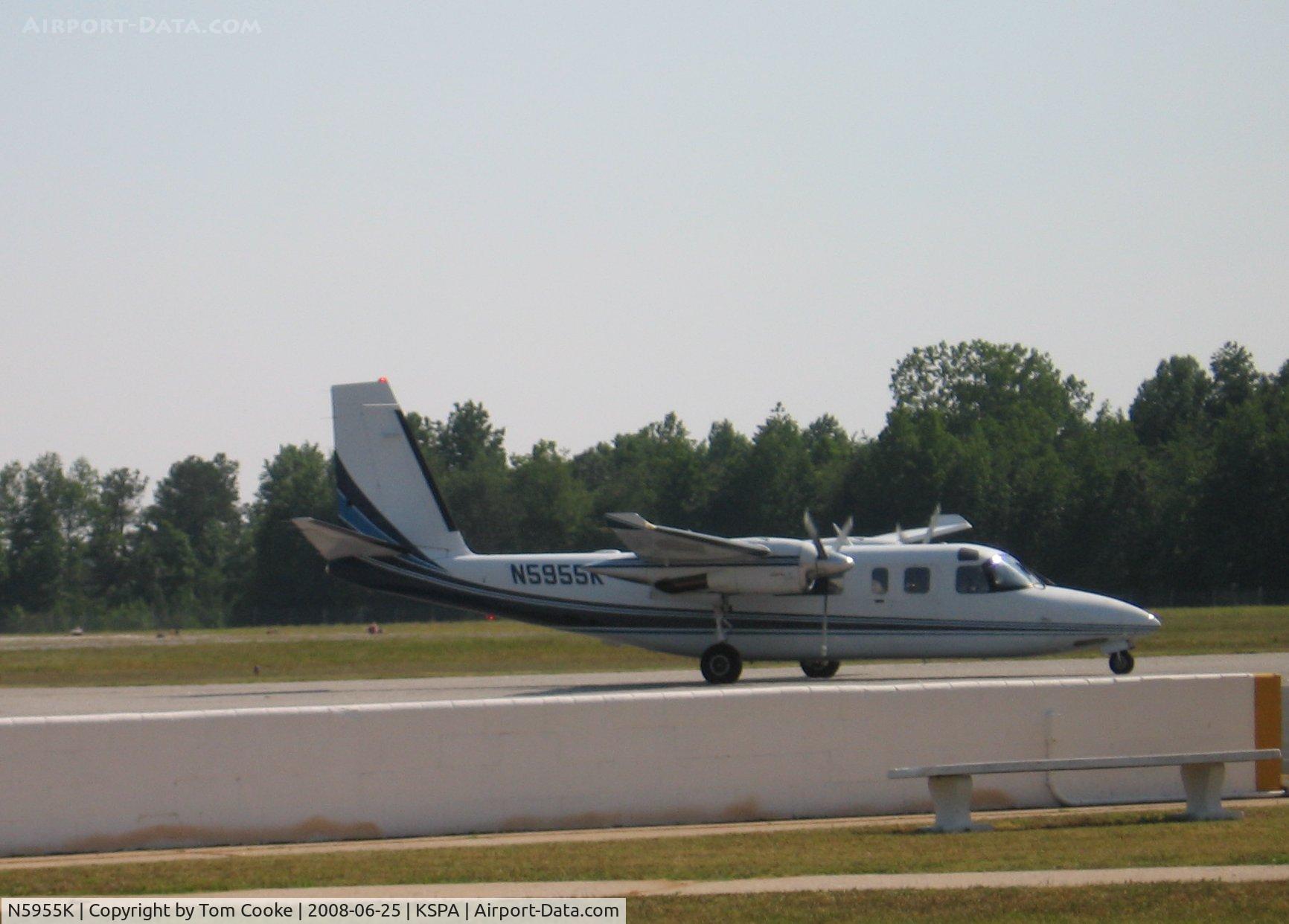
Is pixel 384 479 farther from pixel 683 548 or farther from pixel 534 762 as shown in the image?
pixel 534 762

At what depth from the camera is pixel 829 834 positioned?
12070 millimetres

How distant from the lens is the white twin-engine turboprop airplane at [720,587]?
24344 millimetres

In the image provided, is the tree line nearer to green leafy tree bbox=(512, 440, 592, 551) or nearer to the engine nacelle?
green leafy tree bbox=(512, 440, 592, 551)

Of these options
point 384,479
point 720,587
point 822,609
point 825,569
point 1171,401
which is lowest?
point 822,609

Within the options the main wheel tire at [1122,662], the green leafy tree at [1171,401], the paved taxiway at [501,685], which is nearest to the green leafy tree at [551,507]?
the green leafy tree at [1171,401]

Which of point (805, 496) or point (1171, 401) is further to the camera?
point (1171, 401)

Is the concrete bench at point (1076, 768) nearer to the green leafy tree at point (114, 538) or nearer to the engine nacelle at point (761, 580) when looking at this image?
the engine nacelle at point (761, 580)

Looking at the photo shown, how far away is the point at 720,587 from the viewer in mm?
24984

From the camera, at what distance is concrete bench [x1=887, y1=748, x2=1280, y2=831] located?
12.1 metres

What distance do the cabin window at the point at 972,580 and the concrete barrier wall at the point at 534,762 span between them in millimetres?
10206

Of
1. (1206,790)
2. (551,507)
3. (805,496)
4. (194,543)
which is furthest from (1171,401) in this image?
(1206,790)

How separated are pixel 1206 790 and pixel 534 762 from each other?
5.68 meters

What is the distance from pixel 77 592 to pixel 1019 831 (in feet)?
393
